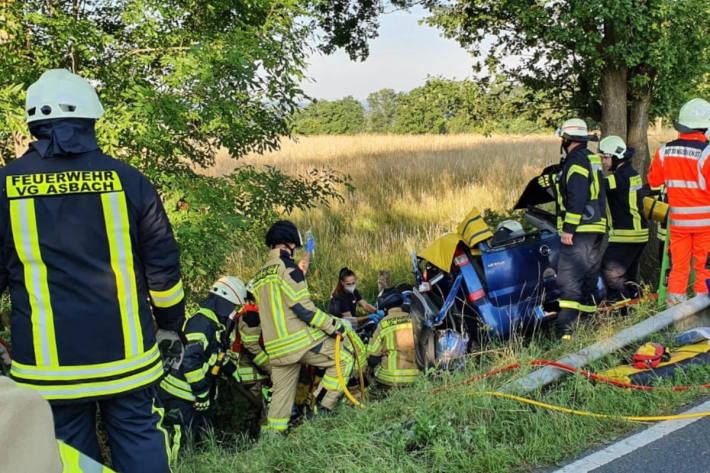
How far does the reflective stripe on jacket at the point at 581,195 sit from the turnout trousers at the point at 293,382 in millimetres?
2274

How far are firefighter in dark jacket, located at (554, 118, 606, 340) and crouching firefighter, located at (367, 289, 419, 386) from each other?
1.41 m

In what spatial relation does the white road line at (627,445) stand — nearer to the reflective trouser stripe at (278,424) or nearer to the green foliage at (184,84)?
the reflective trouser stripe at (278,424)

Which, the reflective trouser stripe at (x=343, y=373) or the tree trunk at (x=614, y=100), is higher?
the tree trunk at (x=614, y=100)

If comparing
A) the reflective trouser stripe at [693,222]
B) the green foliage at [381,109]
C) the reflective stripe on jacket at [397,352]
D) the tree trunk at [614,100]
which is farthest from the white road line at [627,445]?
the green foliage at [381,109]

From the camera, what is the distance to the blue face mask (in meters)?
2.76

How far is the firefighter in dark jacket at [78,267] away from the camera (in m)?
2.76

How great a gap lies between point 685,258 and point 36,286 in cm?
499

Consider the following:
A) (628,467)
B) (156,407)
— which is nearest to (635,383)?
(628,467)

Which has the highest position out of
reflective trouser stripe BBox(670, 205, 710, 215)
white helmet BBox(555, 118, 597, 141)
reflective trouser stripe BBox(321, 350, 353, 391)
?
white helmet BBox(555, 118, 597, 141)

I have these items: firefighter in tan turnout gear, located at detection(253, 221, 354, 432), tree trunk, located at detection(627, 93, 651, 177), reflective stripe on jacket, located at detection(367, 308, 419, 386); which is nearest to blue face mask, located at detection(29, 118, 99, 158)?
firefighter in tan turnout gear, located at detection(253, 221, 354, 432)

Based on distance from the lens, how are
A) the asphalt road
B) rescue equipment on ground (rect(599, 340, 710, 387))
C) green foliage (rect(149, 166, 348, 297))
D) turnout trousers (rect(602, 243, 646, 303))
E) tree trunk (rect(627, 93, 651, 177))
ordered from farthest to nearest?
1. tree trunk (rect(627, 93, 651, 177))
2. turnout trousers (rect(602, 243, 646, 303))
3. green foliage (rect(149, 166, 348, 297))
4. rescue equipment on ground (rect(599, 340, 710, 387))
5. the asphalt road

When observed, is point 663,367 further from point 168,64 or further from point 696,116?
point 168,64

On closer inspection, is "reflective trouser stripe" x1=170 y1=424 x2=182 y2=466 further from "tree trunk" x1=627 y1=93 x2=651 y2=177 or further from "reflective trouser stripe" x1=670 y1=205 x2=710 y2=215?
"tree trunk" x1=627 y1=93 x2=651 y2=177

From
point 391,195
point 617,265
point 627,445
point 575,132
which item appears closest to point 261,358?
point 627,445
